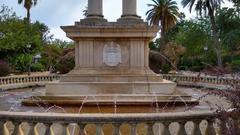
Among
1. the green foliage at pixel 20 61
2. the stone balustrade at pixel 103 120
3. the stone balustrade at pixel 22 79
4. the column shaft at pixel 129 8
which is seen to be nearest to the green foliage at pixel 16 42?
the green foliage at pixel 20 61

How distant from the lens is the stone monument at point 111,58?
16734mm

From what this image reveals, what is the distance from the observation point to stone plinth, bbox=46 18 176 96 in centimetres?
1673

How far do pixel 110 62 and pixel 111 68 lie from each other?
254 millimetres

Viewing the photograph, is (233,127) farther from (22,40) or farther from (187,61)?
(187,61)

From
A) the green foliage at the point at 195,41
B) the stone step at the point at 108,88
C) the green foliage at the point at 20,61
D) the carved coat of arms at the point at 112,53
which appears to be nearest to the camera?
the stone step at the point at 108,88

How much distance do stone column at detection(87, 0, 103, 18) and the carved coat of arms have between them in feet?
5.21

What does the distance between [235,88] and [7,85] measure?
83.7 feet

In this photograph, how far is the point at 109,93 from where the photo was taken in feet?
55.2

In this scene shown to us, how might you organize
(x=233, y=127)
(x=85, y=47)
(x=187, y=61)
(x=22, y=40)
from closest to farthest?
(x=233, y=127) < (x=85, y=47) < (x=22, y=40) < (x=187, y=61)

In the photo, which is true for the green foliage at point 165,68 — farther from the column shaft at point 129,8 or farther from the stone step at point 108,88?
the stone step at point 108,88

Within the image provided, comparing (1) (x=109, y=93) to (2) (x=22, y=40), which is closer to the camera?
(1) (x=109, y=93)

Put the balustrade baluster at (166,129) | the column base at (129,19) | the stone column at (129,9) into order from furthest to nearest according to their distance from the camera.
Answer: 1. the stone column at (129,9)
2. the column base at (129,19)
3. the balustrade baluster at (166,129)

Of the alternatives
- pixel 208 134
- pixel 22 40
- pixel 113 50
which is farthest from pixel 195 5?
pixel 208 134

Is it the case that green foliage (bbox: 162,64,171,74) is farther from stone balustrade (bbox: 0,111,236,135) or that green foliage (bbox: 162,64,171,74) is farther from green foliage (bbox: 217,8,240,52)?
stone balustrade (bbox: 0,111,236,135)
